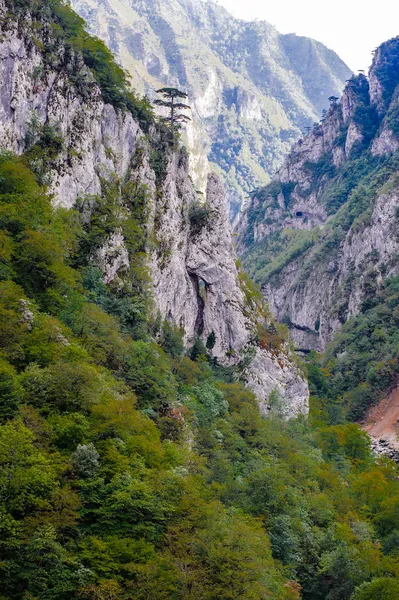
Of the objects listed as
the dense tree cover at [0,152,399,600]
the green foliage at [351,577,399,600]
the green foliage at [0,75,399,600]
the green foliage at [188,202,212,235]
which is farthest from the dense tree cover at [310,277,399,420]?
the green foliage at [351,577,399,600]

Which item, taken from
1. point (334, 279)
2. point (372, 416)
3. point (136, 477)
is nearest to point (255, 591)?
point (136, 477)

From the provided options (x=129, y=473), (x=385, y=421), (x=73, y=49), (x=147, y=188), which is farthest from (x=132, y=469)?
(x=385, y=421)

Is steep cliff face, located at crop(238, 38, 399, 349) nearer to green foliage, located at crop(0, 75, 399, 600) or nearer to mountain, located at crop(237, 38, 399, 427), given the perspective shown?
mountain, located at crop(237, 38, 399, 427)

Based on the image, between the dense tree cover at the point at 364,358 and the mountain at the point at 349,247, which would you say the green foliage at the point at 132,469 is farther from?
the mountain at the point at 349,247

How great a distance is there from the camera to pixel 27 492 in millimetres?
22047

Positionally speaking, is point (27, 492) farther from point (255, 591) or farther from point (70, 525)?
point (255, 591)

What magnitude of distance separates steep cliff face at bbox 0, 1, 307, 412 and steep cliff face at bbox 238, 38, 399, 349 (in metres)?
55.2

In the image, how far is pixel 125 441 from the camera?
29625mm

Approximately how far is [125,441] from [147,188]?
39.3 metres

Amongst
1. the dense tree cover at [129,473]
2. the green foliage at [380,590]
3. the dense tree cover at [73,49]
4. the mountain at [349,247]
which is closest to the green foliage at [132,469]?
the dense tree cover at [129,473]

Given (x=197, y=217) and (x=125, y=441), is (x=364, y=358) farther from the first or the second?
(x=125, y=441)

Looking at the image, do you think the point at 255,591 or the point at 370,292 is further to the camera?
the point at 370,292

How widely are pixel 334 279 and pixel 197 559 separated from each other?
12541 cm

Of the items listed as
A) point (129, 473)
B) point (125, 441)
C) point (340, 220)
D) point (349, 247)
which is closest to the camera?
point (129, 473)
